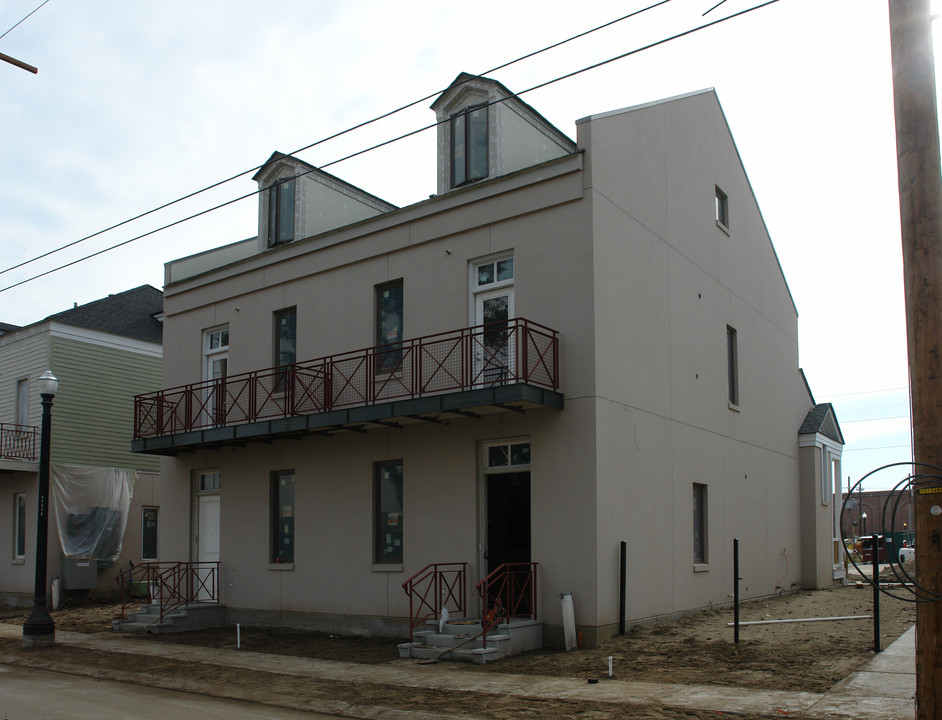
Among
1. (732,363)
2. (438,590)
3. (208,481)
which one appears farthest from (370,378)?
(732,363)

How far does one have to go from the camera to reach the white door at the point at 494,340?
1452 centimetres

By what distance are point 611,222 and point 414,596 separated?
23.6 feet

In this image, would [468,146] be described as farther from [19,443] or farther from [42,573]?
[19,443]

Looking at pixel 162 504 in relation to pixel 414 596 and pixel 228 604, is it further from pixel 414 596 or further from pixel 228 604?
pixel 414 596

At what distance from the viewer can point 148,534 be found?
26750 mm

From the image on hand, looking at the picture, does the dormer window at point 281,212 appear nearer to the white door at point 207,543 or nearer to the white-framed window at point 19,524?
the white door at point 207,543

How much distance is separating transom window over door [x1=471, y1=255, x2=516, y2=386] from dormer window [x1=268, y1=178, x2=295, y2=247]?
5955 mm

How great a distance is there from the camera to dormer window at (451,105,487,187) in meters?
16.5

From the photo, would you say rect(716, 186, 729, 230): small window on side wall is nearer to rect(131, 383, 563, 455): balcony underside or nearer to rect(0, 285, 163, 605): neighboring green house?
rect(131, 383, 563, 455): balcony underside

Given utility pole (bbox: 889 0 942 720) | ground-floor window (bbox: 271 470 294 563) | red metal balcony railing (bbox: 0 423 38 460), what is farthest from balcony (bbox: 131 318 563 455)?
utility pole (bbox: 889 0 942 720)

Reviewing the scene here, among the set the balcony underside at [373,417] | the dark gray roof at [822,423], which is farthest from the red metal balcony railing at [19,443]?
the dark gray roof at [822,423]

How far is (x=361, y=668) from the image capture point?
1287cm

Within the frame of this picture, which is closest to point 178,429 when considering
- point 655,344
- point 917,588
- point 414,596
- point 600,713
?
point 414,596

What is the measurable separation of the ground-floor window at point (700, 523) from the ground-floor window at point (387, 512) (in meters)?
5.67
